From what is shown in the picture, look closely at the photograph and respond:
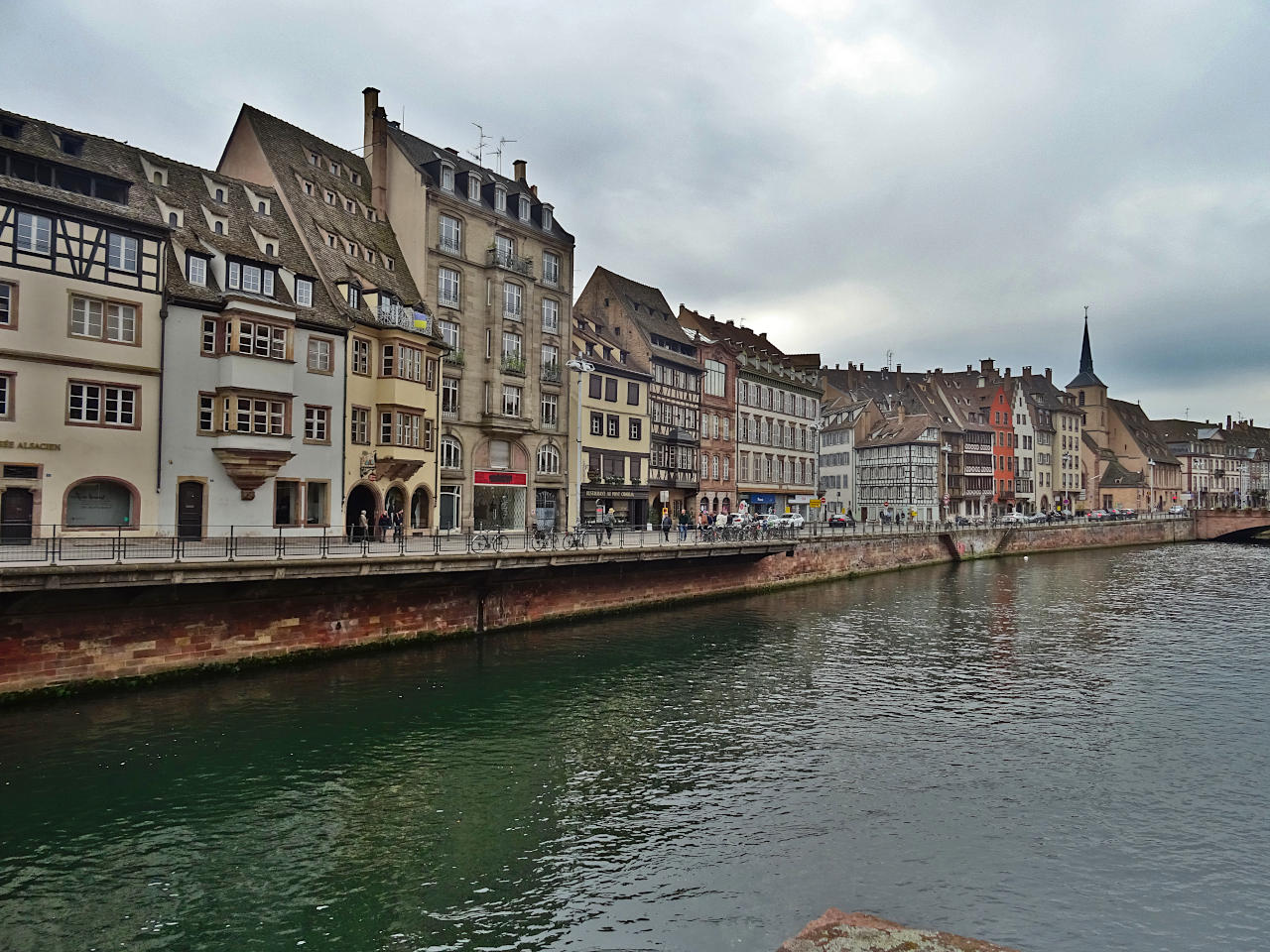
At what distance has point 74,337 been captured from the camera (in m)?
27.7

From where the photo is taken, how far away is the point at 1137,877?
1349 centimetres

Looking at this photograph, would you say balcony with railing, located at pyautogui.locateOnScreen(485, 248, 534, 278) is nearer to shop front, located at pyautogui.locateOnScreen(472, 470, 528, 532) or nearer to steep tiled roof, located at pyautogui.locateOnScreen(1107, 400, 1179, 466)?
shop front, located at pyautogui.locateOnScreen(472, 470, 528, 532)

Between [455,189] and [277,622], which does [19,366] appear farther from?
[455,189]

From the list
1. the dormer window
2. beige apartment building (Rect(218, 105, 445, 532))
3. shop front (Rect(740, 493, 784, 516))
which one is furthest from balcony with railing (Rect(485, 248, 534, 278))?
shop front (Rect(740, 493, 784, 516))

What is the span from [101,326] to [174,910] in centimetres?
2281

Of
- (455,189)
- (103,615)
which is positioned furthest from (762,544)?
(103,615)

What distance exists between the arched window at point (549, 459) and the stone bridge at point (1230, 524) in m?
90.2

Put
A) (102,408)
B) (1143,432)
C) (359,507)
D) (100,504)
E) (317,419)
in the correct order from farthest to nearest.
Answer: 1. (1143,432)
2. (359,507)
3. (317,419)
4. (100,504)
5. (102,408)

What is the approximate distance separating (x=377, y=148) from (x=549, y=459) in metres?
19.5

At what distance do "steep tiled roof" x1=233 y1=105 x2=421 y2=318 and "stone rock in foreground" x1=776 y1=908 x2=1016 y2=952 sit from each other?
115ft

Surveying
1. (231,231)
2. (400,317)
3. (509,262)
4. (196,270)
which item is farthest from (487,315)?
(196,270)

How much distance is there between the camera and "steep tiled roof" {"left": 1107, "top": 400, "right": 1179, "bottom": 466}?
13550 centimetres

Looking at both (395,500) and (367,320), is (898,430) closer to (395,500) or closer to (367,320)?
(395,500)

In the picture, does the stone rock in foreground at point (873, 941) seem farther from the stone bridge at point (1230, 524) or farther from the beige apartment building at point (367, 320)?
the stone bridge at point (1230, 524)
